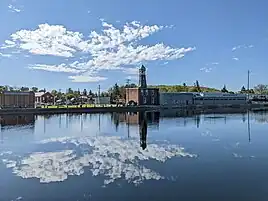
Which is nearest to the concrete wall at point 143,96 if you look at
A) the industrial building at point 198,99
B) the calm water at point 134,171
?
the industrial building at point 198,99

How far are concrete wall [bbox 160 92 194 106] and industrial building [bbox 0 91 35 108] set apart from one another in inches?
1224

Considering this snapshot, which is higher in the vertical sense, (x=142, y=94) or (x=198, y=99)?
(x=142, y=94)

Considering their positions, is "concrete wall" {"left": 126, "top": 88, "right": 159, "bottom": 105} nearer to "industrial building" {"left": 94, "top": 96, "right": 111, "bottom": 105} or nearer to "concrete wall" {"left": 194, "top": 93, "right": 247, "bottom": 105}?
"industrial building" {"left": 94, "top": 96, "right": 111, "bottom": 105}

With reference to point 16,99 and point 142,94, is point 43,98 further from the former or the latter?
point 142,94

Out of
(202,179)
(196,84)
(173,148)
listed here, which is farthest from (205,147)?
(196,84)

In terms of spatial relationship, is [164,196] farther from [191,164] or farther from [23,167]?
[23,167]

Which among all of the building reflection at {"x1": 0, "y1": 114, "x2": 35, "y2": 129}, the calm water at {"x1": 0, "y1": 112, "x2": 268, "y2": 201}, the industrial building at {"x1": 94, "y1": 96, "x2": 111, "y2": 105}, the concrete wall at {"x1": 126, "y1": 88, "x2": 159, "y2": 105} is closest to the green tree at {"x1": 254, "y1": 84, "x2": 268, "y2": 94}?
the concrete wall at {"x1": 126, "y1": 88, "x2": 159, "y2": 105}

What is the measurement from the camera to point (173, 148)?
17.2 m

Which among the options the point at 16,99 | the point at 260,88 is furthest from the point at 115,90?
the point at 260,88

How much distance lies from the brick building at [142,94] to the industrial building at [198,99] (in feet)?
12.2

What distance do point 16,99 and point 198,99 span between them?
159 ft

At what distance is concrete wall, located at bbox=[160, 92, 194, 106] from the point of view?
3012 inches

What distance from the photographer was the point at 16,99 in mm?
55750

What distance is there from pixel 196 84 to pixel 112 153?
107397mm
